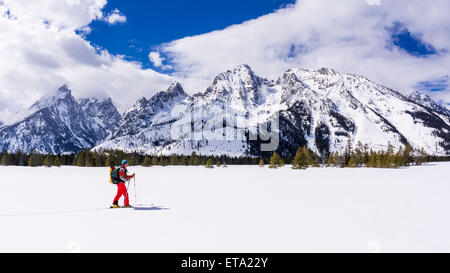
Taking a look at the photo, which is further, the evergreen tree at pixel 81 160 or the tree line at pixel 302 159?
the evergreen tree at pixel 81 160

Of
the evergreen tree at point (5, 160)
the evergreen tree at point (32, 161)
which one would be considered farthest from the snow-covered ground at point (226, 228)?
the evergreen tree at point (5, 160)

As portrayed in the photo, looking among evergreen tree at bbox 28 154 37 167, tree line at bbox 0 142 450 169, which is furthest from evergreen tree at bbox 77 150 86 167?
evergreen tree at bbox 28 154 37 167

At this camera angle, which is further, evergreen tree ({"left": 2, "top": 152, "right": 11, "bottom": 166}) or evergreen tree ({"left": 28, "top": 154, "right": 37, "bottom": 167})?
evergreen tree ({"left": 2, "top": 152, "right": 11, "bottom": 166})

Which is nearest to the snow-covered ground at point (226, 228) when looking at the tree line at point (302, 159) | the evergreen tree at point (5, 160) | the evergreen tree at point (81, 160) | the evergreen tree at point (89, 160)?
the tree line at point (302, 159)

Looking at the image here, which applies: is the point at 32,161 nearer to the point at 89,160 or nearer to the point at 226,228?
the point at 89,160

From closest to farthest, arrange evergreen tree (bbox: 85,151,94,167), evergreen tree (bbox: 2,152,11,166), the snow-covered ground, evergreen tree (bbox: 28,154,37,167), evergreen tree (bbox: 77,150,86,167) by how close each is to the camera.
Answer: the snow-covered ground < evergreen tree (bbox: 28,154,37,167) < evergreen tree (bbox: 2,152,11,166) < evergreen tree (bbox: 85,151,94,167) < evergreen tree (bbox: 77,150,86,167)

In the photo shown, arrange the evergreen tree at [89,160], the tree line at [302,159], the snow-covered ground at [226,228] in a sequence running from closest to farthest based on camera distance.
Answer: the snow-covered ground at [226,228]
the tree line at [302,159]
the evergreen tree at [89,160]

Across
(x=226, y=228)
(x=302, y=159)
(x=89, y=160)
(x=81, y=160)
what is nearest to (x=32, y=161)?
(x=81, y=160)

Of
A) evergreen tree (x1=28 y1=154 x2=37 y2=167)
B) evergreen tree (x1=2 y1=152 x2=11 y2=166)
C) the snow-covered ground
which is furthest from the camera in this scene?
evergreen tree (x1=2 y1=152 x2=11 y2=166)

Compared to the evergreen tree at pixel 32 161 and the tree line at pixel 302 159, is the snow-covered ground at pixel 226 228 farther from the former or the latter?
the evergreen tree at pixel 32 161

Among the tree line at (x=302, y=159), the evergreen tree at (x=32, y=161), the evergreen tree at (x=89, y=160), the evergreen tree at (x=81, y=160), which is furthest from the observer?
the evergreen tree at (x=81, y=160)

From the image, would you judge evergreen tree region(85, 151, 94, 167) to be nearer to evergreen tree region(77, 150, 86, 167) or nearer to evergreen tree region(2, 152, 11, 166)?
evergreen tree region(77, 150, 86, 167)
